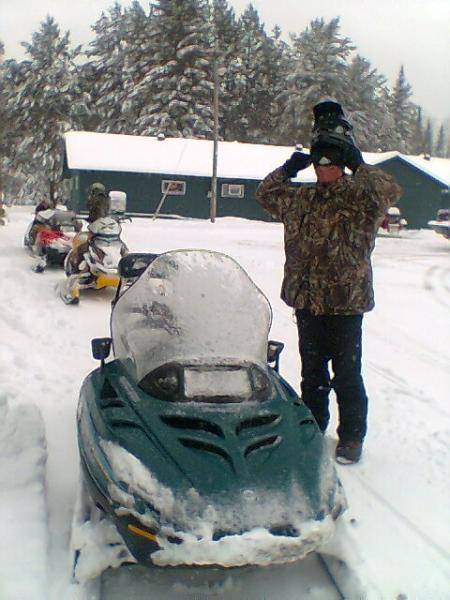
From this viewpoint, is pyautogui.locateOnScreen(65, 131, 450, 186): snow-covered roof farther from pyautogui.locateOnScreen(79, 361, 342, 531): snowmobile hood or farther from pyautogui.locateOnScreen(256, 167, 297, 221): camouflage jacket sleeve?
pyautogui.locateOnScreen(79, 361, 342, 531): snowmobile hood

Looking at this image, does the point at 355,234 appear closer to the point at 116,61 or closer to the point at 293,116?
the point at 293,116

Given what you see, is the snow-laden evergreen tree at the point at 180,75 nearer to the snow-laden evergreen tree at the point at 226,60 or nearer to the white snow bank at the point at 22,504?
the snow-laden evergreen tree at the point at 226,60

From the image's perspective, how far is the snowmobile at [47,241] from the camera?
10883mm

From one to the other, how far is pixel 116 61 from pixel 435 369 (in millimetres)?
48220

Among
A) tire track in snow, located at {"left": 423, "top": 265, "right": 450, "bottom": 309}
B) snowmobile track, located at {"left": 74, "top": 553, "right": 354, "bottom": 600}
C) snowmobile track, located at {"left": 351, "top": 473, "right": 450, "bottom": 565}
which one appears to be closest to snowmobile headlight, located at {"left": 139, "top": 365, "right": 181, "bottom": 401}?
snowmobile track, located at {"left": 74, "top": 553, "right": 354, "bottom": 600}

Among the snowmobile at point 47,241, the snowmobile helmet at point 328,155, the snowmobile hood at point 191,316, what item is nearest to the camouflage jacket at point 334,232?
the snowmobile helmet at point 328,155

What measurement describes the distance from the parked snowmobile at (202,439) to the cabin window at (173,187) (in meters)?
28.4

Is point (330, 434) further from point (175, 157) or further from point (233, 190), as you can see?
point (175, 157)

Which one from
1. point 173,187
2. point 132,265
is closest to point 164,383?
point 132,265

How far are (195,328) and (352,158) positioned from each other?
144cm

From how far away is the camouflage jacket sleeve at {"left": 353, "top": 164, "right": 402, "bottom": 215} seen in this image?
145 inches

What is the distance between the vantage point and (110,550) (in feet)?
8.63

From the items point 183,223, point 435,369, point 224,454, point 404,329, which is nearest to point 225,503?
point 224,454

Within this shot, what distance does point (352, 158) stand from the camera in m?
3.75
